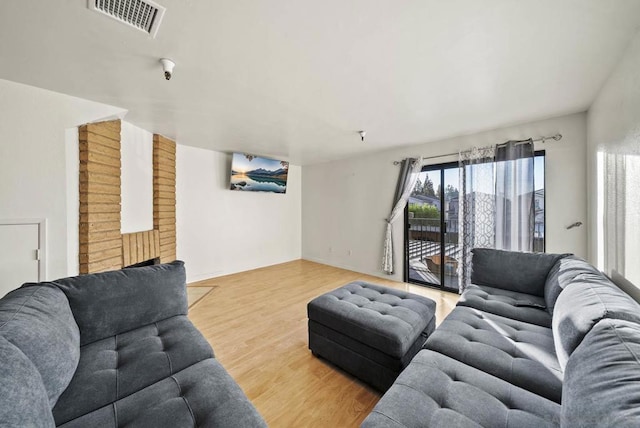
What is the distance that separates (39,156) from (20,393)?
7.46 feet

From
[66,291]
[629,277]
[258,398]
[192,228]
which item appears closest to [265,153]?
[192,228]

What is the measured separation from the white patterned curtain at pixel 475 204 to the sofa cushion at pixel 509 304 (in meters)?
1.13

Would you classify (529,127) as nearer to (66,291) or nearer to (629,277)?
(629,277)

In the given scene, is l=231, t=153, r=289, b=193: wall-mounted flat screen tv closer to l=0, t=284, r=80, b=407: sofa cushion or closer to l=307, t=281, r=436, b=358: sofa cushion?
l=307, t=281, r=436, b=358: sofa cushion

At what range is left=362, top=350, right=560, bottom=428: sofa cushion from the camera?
34.0 inches

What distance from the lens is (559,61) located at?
1.68 m

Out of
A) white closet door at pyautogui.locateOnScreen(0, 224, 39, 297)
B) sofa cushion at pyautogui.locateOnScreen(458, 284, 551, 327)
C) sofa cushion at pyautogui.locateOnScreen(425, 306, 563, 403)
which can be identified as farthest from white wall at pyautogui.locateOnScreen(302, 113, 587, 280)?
white closet door at pyautogui.locateOnScreen(0, 224, 39, 297)

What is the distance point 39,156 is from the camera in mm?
2004

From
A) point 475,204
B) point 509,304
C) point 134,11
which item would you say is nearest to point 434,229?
point 475,204

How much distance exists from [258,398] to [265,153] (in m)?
3.82

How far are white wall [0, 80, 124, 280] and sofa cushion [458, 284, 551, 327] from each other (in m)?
3.64

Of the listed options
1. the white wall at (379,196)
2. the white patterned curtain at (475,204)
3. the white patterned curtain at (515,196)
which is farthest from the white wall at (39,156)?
the white patterned curtain at (515,196)

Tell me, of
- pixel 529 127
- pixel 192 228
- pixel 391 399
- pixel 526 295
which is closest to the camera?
pixel 391 399

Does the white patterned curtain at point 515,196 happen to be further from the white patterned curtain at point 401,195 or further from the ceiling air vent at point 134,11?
the ceiling air vent at point 134,11
